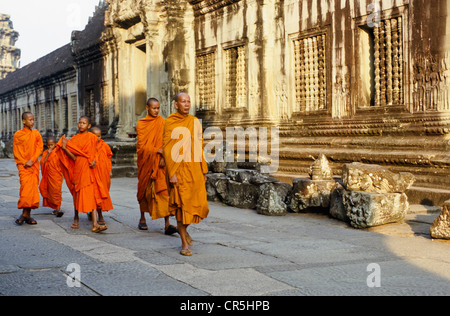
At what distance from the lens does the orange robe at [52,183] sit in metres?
7.92

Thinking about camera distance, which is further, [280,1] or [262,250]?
[280,1]

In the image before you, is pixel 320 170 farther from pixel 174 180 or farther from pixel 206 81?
pixel 206 81

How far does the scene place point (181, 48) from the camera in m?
13.2

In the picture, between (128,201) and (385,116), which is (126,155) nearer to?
(128,201)

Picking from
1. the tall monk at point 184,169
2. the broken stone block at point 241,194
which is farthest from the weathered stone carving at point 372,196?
the tall monk at point 184,169

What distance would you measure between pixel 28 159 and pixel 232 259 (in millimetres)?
3921

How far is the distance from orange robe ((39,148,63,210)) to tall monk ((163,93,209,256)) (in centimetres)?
301

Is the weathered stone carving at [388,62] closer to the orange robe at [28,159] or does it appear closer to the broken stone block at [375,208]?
the broken stone block at [375,208]

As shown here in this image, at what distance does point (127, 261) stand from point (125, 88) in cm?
1306

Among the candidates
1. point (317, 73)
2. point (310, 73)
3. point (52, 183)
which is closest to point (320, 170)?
point (317, 73)

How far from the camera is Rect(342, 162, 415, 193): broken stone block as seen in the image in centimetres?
655

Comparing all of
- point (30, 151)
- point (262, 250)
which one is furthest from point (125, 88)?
point (262, 250)

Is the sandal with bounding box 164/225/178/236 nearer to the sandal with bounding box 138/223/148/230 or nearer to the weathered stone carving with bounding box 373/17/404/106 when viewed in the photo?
the sandal with bounding box 138/223/148/230

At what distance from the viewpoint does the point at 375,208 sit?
626 centimetres
